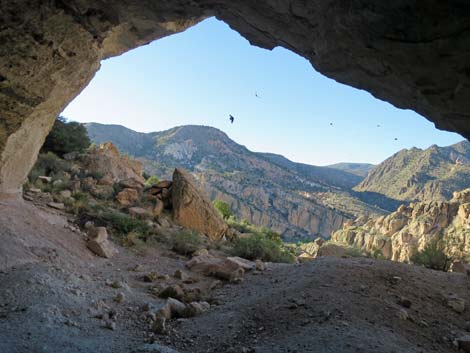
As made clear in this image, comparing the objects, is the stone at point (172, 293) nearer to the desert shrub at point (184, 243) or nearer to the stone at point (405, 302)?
the stone at point (405, 302)

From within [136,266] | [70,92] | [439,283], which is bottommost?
[136,266]

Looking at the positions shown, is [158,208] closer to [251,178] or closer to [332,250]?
[332,250]

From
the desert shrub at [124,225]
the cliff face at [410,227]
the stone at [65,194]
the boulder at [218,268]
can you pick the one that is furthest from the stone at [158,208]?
the cliff face at [410,227]

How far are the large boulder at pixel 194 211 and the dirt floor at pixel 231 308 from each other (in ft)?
19.1

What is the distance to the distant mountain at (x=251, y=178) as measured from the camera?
185 feet

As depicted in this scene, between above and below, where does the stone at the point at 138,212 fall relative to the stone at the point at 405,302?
below

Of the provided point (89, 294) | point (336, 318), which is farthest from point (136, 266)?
point (336, 318)

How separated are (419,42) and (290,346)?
3082mm

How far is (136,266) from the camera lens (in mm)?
7344

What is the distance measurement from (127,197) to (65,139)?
6001 millimetres

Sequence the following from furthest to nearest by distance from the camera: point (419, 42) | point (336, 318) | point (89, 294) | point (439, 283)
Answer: point (439, 283), point (89, 294), point (336, 318), point (419, 42)

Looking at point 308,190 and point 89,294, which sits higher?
point 308,190

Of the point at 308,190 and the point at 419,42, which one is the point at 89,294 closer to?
the point at 419,42

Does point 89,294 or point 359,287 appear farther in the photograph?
point 359,287
